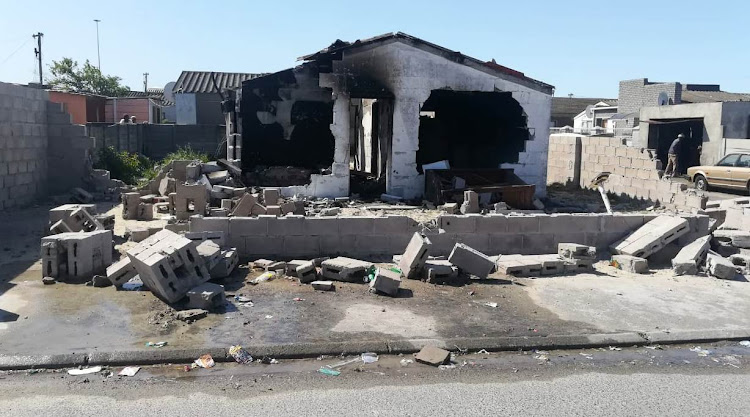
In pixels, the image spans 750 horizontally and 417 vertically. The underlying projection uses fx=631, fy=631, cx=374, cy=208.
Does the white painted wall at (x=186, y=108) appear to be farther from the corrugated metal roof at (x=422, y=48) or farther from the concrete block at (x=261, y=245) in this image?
the concrete block at (x=261, y=245)

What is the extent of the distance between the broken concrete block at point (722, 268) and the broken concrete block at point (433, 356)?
18.3 ft

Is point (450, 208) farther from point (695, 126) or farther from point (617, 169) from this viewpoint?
point (695, 126)

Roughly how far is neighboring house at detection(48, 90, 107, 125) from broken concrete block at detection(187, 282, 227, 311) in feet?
81.9

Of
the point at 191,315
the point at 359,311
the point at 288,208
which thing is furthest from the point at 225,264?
the point at 288,208

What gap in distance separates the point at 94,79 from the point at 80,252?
54909 mm

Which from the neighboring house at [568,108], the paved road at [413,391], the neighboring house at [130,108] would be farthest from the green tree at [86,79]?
the paved road at [413,391]

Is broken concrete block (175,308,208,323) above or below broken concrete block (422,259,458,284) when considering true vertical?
below

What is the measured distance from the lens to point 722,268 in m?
9.58

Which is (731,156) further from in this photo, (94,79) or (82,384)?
(94,79)

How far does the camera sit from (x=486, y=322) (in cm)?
745

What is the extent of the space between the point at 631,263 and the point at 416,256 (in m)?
3.62

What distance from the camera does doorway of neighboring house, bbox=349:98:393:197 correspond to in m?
18.0

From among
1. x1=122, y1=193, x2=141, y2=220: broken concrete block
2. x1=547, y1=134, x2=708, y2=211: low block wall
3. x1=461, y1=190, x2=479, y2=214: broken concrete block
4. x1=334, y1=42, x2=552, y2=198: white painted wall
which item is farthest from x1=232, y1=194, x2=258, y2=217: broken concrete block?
x1=547, y1=134, x2=708, y2=211: low block wall

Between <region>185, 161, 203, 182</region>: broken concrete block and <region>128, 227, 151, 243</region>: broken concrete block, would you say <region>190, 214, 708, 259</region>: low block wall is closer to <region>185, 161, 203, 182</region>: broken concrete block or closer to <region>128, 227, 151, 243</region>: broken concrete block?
<region>128, 227, 151, 243</region>: broken concrete block
